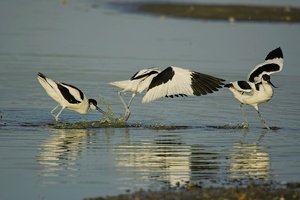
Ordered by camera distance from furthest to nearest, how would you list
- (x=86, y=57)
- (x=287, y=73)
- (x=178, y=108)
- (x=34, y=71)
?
(x=86, y=57) < (x=287, y=73) < (x=34, y=71) < (x=178, y=108)

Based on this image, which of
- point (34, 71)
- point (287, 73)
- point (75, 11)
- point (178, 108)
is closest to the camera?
point (178, 108)

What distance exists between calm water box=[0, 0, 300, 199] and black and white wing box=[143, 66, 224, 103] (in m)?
0.60

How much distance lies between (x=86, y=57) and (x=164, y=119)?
22.9 ft

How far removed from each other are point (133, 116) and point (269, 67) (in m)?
2.50

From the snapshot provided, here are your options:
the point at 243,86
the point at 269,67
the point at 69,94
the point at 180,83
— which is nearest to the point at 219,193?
the point at 180,83

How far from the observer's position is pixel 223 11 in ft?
102

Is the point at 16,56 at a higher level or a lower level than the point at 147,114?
higher

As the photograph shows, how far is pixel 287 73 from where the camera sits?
18.4 m

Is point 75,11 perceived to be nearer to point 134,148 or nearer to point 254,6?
point 254,6

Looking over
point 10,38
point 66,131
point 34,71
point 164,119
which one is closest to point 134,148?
point 66,131

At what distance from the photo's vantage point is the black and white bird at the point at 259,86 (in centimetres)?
1288

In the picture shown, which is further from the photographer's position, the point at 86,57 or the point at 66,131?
the point at 86,57

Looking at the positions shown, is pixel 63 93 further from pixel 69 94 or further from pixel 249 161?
pixel 249 161

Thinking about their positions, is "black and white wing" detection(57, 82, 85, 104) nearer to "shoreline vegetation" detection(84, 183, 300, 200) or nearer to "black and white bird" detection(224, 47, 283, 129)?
"black and white bird" detection(224, 47, 283, 129)
